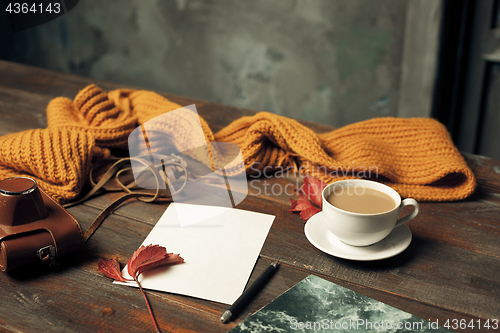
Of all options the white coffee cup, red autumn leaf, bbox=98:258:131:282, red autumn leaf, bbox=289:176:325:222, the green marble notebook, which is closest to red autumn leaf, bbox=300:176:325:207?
red autumn leaf, bbox=289:176:325:222

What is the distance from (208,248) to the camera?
689mm

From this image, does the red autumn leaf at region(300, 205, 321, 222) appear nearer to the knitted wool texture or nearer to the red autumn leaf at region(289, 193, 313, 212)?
the red autumn leaf at region(289, 193, 313, 212)

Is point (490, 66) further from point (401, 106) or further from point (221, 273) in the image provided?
point (221, 273)

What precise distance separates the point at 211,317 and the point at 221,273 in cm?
9

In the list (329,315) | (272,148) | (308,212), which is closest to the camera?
(329,315)

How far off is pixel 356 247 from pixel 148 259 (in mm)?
337

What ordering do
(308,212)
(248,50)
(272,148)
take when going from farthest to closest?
(248,50), (272,148), (308,212)

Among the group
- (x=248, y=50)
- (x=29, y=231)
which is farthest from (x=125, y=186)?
(x=248, y=50)

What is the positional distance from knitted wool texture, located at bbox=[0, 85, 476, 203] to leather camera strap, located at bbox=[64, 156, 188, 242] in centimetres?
4

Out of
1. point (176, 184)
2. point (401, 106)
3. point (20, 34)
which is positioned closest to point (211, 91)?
point (401, 106)

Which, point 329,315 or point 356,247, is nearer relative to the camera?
point 329,315

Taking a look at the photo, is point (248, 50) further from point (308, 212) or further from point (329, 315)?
point (329, 315)

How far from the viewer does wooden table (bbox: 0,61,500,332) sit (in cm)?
54

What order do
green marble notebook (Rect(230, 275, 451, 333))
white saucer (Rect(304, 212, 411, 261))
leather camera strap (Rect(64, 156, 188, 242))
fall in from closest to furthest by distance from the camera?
1. green marble notebook (Rect(230, 275, 451, 333))
2. white saucer (Rect(304, 212, 411, 261))
3. leather camera strap (Rect(64, 156, 188, 242))
